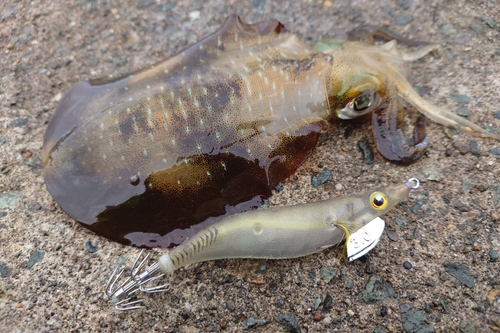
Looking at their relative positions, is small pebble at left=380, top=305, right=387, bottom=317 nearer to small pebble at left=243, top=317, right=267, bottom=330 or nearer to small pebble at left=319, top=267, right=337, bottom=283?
small pebble at left=319, top=267, right=337, bottom=283

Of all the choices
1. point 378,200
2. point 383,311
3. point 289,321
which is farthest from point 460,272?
point 289,321

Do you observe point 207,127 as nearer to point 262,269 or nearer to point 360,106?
point 262,269

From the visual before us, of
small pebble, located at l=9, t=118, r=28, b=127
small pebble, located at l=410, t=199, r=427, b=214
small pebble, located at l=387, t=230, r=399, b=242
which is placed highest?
small pebble, located at l=9, t=118, r=28, b=127

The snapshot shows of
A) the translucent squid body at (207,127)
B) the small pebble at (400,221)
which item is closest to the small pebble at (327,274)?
the small pebble at (400,221)

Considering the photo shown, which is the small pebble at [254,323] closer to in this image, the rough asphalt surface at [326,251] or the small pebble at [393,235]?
the rough asphalt surface at [326,251]

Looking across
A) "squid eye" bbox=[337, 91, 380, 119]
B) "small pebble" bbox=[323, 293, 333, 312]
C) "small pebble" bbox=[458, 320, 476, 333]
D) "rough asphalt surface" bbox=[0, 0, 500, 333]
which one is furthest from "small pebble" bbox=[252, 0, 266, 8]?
"small pebble" bbox=[458, 320, 476, 333]

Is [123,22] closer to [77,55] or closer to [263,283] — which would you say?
[77,55]

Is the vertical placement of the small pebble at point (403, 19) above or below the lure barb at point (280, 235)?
above
